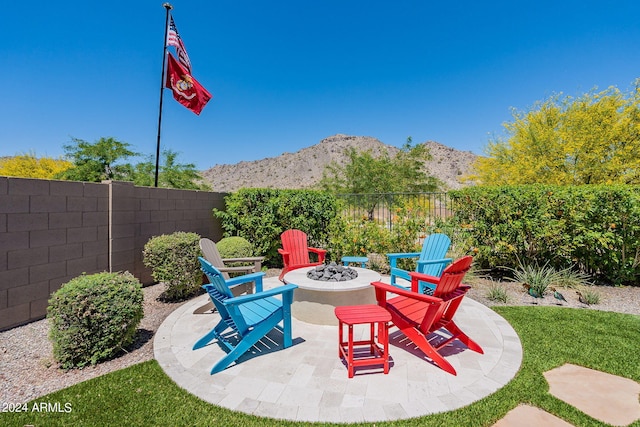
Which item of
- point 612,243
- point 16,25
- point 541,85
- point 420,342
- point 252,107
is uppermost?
point 252,107

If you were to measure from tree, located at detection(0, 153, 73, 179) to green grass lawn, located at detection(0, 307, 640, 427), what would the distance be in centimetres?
1408

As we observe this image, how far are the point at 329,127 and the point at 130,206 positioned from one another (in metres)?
28.2

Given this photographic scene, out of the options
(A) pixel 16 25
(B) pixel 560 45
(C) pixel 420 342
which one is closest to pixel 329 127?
(B) pixel 560 45

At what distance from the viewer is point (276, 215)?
7.26 meters

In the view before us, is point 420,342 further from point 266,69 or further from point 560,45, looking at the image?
point 266,69

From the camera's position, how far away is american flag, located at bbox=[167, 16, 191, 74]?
7.53 metres

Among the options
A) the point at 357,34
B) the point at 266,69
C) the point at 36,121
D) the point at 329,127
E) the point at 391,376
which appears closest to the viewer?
the point at 391,376

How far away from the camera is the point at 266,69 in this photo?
679 inches

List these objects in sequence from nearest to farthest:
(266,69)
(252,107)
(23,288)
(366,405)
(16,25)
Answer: (366,405) < (23,288) < (16,25) < (266,69) < (252,107)

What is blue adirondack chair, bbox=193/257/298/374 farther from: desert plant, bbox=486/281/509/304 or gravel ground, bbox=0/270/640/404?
desert plant, bbox=486/281/509/304

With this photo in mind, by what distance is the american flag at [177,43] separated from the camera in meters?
7.53

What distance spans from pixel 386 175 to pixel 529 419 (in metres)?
21.1

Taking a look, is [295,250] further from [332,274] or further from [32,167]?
[32,167]

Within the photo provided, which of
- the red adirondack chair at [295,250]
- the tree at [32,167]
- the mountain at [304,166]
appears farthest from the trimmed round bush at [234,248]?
the mountain at [304,166]
